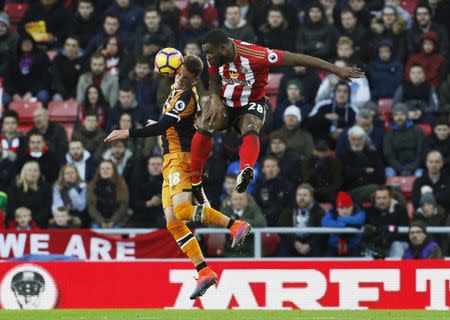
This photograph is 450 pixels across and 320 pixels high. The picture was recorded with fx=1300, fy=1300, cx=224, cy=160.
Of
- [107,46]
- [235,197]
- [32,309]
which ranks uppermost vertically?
[107,46]

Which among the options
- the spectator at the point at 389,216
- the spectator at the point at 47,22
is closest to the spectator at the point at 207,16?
the spectator at the point at 47,22

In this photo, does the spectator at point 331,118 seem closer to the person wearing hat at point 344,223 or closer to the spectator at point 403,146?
the spectator at point 403,146

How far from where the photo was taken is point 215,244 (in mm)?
17828

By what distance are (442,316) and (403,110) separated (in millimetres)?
Result: 5561

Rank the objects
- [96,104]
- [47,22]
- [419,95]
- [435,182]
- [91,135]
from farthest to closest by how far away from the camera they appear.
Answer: [47,22], [96,104], [91,135], [419,95], [435,182]

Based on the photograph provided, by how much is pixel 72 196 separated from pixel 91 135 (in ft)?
4.45

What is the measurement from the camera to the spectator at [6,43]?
22.0 meters

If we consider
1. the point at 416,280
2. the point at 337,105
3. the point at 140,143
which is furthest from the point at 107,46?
the point at 416,280

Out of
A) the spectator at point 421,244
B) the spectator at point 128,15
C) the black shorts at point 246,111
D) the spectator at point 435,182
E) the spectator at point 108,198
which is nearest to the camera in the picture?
Result: the black shorts at point 246,111

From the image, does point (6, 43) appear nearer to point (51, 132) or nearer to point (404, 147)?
point (51, 132)

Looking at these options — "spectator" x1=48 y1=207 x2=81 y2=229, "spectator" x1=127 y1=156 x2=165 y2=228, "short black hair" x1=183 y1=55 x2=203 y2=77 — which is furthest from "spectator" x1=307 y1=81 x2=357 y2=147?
"short black hair" x1=183 y1=55 x2=203 y2=77

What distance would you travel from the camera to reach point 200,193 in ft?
46.8

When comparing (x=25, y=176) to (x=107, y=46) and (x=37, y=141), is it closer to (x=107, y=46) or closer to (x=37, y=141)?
(x=37, y=141)

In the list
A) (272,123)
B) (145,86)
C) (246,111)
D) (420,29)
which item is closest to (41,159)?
(145,86)
